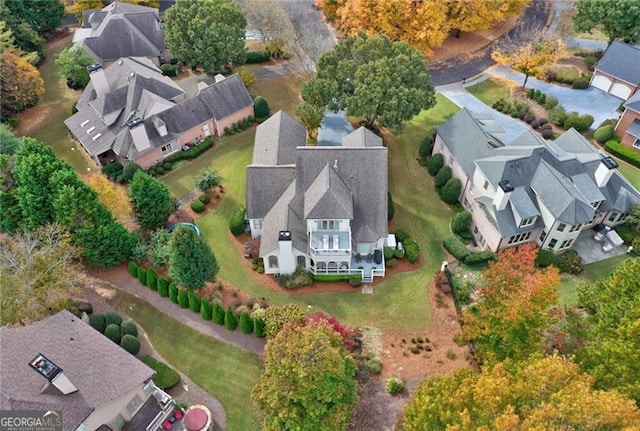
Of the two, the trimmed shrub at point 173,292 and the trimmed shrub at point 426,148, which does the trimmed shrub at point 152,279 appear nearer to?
the trimmed shrub at point 173,292

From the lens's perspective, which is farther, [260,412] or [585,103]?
[585,103]

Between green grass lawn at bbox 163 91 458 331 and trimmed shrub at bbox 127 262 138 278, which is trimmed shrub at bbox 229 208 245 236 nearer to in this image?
green grass lawn at bbox 163 91 458 331

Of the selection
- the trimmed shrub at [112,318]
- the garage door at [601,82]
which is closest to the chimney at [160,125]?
the trimmed shrub at [112,318]

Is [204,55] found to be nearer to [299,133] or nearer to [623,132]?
[299,133]

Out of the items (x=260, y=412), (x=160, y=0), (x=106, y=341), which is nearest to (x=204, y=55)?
(x=160, y=0)

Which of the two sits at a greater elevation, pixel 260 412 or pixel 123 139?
pixel 123 139

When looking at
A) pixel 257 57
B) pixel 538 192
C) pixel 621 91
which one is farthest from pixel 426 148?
pixel 257 57
